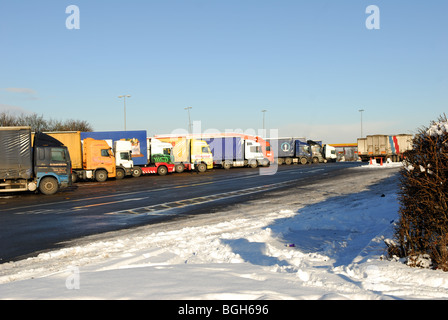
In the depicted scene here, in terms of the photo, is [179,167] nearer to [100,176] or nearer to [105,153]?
[105,153]

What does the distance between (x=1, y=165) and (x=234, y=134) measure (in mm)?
25718

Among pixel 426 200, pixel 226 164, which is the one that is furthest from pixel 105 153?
pixel 426 200

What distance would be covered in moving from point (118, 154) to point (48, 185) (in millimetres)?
10469

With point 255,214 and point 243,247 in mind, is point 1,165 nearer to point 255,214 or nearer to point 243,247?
point 255,214

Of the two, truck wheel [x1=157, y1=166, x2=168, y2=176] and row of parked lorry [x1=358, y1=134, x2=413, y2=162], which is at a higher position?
row of parked lorry [x1=358, y1=134, x2=413, y2=162]

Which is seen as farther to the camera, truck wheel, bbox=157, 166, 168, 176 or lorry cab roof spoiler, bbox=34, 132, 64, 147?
truck wheel, bbox=157, 166, 168, 176

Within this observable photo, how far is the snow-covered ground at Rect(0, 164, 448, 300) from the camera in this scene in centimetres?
439

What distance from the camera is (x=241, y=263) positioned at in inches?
250

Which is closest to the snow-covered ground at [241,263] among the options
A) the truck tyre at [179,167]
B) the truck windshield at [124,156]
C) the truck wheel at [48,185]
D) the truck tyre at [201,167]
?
the truck wheel at [48,185]

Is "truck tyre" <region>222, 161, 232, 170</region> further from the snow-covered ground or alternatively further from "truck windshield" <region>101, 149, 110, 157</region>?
the snow-covered ground

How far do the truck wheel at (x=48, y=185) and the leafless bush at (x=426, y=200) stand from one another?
19.2m

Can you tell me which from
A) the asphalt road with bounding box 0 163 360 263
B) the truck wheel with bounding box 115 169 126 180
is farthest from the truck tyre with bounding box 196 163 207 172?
the asphalt road with bounding box 0 163 360 263

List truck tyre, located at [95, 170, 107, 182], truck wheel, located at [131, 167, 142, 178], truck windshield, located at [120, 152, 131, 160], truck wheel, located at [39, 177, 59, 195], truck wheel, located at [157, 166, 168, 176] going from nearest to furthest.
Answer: truck wheel, located at [39, 177, 59, 195] < truck tyre, located at [95, 170, 107, 182] < truck windshield, located at [120, 152, 131, 160] < truck wheel, located at [131, 167, 142, 178] < truck wheel, located at [157, 166, 168, 176]

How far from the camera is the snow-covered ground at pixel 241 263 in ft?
14.4
